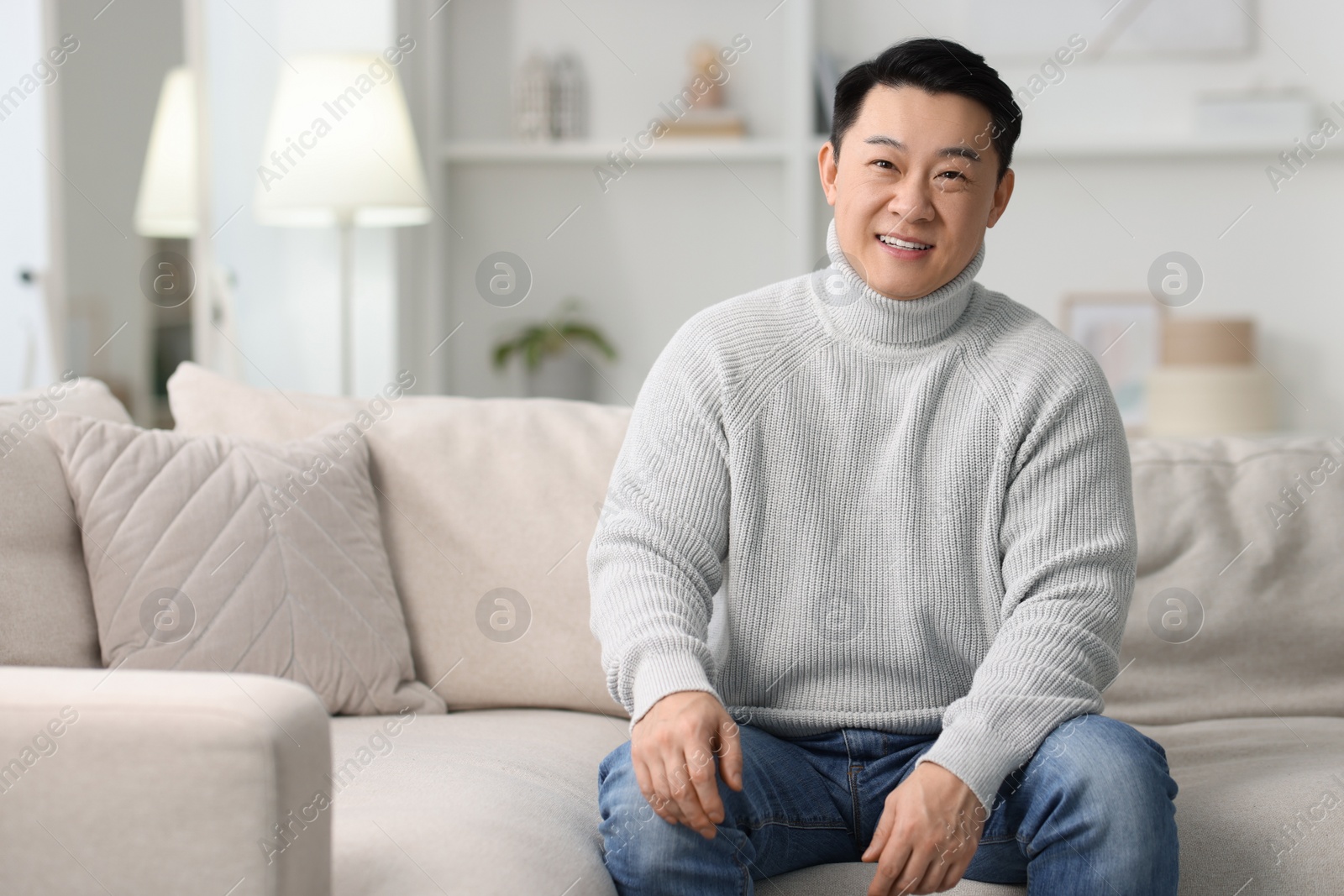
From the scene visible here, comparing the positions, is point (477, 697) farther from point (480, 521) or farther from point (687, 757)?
point (687, 757)

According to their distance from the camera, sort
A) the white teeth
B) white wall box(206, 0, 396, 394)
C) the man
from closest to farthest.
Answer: the man
the white teeth
white wall box(206, 0, 396, 394)

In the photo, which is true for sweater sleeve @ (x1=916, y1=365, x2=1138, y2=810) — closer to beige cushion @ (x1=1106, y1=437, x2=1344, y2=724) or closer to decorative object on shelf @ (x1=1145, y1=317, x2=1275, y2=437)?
beige cushion @ (x1=1106, y1=437, x2=1344, y2=724)

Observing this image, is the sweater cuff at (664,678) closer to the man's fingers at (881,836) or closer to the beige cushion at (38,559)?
the man's fingers at (881,836)

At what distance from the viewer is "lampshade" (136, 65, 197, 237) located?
8.38 feet

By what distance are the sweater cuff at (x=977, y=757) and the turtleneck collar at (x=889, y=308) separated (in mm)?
413

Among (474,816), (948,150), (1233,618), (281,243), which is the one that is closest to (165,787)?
(474,816)

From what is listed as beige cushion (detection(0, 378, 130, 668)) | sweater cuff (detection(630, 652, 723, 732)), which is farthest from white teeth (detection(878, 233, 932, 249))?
beige cushion (detection(0, 378, 130, 668))

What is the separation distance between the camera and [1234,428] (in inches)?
117

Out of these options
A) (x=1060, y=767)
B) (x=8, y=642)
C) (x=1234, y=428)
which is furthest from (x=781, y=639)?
Answer: (x=1234, y=428)

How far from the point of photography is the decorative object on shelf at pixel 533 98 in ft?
10.8

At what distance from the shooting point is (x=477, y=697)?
4.99ft

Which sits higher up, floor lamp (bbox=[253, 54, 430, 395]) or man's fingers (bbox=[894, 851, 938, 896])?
floor lamp (bbox=[253, 54, 430, 395])

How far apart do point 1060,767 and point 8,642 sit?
102 centimetres

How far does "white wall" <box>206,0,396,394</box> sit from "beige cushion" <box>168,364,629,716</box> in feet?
4.11
